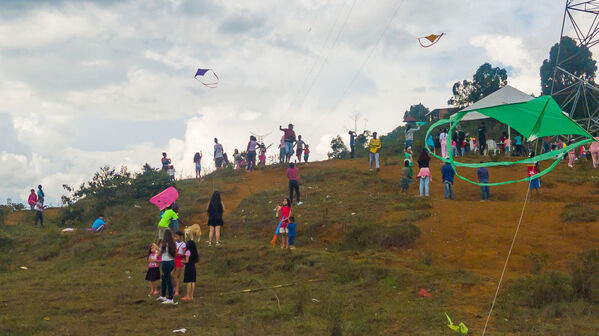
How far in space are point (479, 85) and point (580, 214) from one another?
33.6 m

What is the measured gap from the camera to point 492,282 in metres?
10.9

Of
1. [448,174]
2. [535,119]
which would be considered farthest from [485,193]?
[535,119]

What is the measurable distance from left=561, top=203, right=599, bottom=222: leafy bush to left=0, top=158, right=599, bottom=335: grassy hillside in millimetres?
38

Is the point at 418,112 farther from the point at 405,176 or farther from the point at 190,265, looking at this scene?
the point at 190,265

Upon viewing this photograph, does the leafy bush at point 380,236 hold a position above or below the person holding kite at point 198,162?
below

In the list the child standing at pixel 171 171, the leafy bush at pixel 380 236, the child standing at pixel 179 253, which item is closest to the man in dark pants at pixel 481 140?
the leafy bush at pixel 380 236

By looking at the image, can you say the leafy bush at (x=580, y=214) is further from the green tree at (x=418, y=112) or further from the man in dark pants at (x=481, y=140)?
the green tree at (x=418, y=112)

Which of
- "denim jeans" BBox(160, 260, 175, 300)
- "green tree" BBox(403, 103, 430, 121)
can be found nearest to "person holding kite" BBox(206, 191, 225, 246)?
"denim jeans" BBox(160, 260, 175, 300)

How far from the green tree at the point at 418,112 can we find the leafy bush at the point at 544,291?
2044 inches

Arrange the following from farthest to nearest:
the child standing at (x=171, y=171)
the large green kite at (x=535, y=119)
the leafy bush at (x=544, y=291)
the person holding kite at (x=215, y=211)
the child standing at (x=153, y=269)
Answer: the child standing at (x=171, y=171), the person holding kite at (x=215, y=211), the child standing at (x=153, y=269), the leafy bush at (x=544, y=291), the large green kite at (x=535, y=119)

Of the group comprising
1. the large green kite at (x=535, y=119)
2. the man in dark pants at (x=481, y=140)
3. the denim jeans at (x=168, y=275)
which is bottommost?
the denim jeans at (x=168, y=275)

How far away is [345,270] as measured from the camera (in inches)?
479

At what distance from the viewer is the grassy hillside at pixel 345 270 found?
29.6ft

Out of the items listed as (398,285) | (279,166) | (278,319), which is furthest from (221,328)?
(279,166)
